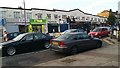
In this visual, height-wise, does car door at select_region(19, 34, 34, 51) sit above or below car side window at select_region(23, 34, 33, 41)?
below

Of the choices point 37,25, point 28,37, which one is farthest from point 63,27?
point 28,37

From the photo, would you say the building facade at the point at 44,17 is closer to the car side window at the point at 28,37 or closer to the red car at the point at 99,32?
the red car at the point at 99,32

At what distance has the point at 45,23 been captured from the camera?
44438 mm

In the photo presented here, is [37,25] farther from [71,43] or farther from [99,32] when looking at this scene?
[71,43]

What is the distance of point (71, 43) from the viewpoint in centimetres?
1232

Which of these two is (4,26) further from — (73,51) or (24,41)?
(73,51)

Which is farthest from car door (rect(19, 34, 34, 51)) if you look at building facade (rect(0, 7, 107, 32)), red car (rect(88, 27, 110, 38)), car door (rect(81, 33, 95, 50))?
building facade (rect(0, 7, 107, 32))

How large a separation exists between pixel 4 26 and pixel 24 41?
2505cm

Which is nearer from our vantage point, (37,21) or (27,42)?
(27,42)

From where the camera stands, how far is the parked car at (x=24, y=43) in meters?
12.8

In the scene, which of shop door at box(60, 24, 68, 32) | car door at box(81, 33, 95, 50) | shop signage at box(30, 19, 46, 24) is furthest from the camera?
shop door at box(60, 24, 68, 32)

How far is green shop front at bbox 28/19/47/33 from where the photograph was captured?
Result: 4166cm

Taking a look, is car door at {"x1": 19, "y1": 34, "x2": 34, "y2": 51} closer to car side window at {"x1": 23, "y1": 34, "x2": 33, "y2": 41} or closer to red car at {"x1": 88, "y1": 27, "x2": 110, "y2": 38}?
car side window at {"x1": 23, "y1": 34, "x2": 33, "y2": 41}

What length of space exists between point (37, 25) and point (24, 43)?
29.7m
